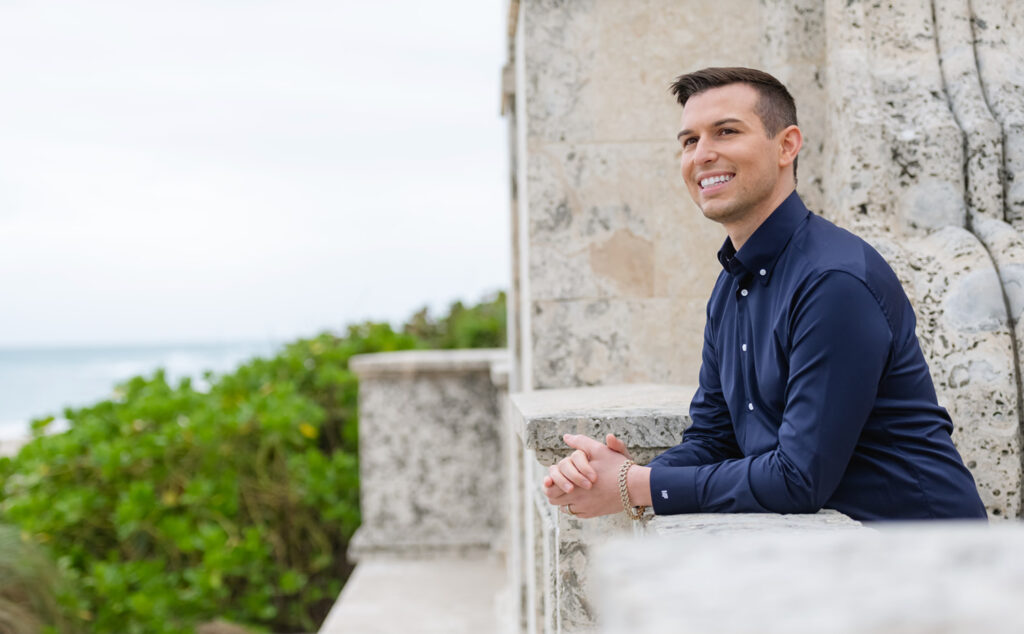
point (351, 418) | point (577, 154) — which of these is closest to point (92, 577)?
point (351, 418)

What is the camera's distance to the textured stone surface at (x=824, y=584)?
611 millimetres

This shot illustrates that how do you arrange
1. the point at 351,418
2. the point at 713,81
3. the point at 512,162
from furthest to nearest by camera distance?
the point at 351,418, the point at 512,162, the point at 713,81

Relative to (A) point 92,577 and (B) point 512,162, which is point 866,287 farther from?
(A) point 92,577

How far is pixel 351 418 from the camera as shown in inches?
281

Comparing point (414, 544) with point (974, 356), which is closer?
point (974, 356)

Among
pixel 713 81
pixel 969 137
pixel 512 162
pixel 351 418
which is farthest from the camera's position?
pixel 351 418

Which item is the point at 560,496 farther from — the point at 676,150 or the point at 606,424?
the point at 676,150

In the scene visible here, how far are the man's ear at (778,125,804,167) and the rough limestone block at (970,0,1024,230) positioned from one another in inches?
38.2

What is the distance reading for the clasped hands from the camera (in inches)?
67.4

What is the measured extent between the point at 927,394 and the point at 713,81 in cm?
75

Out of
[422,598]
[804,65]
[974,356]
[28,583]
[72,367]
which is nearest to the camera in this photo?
[974,356]

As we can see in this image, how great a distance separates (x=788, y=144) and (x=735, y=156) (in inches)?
5.0

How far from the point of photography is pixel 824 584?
658mm

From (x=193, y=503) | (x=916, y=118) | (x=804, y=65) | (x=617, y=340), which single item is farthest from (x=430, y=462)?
(x=916, y=118)
